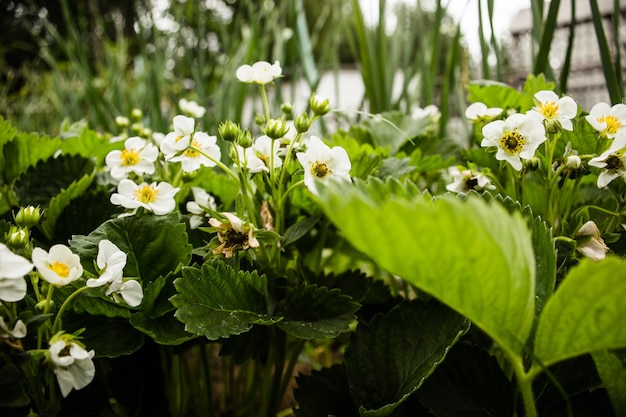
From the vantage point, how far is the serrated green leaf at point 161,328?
0.42 meters

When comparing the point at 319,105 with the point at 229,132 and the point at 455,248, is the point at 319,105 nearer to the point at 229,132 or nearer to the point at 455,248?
the point at 229,132

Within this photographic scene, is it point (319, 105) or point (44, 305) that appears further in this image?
point (319, 105)

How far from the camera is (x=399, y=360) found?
46cm

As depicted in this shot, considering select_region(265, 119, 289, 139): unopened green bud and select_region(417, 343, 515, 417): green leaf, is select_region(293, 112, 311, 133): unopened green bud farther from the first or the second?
select_region(417, 343, 515, 417): green leaf

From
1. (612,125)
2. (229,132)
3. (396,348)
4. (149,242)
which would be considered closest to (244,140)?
(229,132)

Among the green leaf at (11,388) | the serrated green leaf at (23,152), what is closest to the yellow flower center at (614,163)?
the green leaf at (11,388)

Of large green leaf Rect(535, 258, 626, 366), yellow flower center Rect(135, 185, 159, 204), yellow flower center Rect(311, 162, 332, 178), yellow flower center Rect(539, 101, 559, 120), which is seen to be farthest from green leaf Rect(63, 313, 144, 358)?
yellow flower center Rect(539, 101, 559, 120)

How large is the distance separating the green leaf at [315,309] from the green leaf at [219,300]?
0.09ft

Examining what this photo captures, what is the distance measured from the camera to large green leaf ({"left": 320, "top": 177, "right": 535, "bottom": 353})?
0.26 m

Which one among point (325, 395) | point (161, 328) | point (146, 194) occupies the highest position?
point (146, 194)

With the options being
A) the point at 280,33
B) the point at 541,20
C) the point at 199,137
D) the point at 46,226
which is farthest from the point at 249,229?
the point at 280,33

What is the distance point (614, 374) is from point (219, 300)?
11.8 inches

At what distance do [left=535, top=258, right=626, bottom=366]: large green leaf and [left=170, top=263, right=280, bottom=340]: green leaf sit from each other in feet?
0.70

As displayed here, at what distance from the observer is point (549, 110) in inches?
19.5
